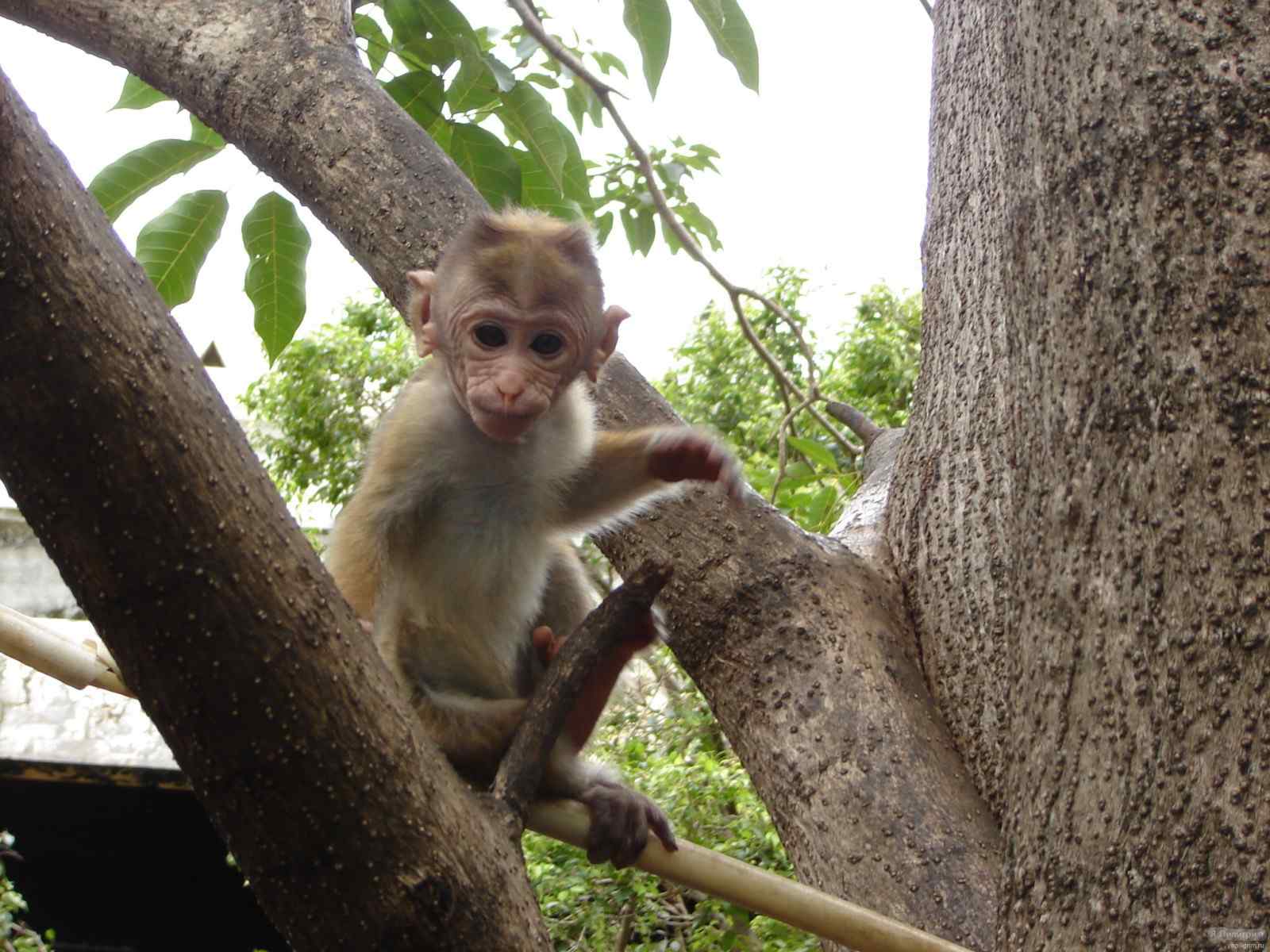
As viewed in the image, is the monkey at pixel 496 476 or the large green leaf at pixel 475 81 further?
the large green leaf at pixel 475 81

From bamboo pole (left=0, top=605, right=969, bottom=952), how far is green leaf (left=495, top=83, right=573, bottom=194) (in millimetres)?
1671

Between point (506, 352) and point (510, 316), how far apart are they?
0.25ft

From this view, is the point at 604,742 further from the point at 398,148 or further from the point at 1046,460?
the point at 1046,460

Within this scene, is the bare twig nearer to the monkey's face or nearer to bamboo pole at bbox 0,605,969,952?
the monkey's face

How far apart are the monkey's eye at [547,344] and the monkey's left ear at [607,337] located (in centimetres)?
14

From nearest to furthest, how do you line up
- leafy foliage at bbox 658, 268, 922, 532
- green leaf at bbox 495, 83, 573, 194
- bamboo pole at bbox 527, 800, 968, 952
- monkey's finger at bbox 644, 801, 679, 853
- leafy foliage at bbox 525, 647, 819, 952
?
bamboo pole at bbox 527, 800, 968, 952 < monkey's finger at bbox 644, 801, 679, 853 < green leaf at bbox 495, 83, 573, 194 < leafy foliage at bbox 525, 647, 819, 952 < leafy foliage at bbox 658, 268, 922, 532

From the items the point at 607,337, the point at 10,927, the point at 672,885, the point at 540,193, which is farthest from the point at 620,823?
the point at 10,927

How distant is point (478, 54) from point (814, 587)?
1598 millimetres

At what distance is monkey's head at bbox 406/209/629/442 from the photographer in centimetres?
276

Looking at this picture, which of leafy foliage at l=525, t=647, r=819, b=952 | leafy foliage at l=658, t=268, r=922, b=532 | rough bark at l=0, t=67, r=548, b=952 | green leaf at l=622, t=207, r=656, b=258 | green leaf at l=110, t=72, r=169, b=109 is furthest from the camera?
leafy foliage at l=658, t=268, r=922, b=532

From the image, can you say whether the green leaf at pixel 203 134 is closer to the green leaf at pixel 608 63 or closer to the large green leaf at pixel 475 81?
the large green leaf at pixel 475 81

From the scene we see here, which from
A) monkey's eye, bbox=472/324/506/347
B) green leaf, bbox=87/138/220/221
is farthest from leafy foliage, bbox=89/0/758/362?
monkey's eye, bbox=472/324/506/347

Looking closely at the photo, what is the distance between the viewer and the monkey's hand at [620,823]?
93.5 inches

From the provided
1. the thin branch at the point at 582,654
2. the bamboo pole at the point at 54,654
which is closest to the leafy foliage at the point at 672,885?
the thin branch at the point at 582,654
